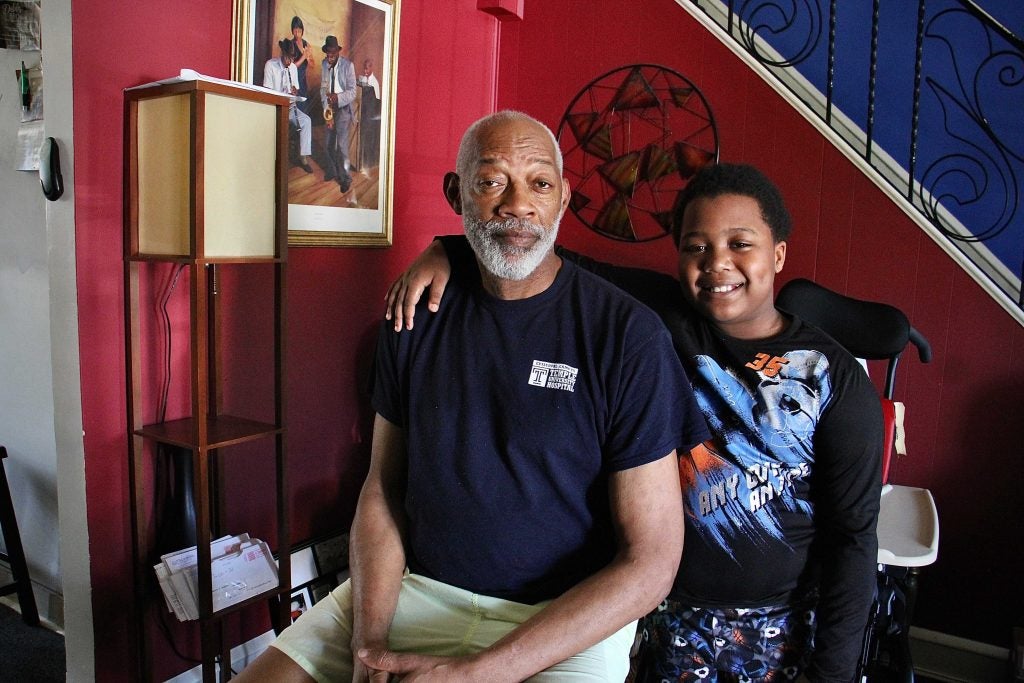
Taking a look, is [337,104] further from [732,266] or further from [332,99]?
[732,266]

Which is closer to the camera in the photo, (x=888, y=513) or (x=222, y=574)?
(x=888, y=513)

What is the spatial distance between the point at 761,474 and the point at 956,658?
1.94 metres

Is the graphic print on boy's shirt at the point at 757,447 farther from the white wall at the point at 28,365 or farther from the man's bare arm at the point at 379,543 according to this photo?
the white wall at the point at 28,365

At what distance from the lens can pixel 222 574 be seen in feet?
7.06

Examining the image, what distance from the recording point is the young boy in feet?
4.74

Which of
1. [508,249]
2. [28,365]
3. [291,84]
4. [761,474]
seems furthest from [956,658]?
[28,365]

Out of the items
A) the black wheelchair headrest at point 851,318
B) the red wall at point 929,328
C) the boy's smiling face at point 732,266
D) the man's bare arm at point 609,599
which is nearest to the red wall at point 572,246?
the red wall at point 929,328

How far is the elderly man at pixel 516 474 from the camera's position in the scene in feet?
4.51

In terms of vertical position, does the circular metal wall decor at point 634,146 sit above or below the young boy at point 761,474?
above

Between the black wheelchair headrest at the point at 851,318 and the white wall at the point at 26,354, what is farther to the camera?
the white wall at the point at 26,354

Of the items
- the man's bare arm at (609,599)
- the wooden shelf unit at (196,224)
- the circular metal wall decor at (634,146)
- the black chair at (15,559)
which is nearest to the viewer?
the man's bare arm at (609,599)

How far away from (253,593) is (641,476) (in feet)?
4.41

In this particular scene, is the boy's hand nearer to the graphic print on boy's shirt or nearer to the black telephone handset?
the graphic print on boy's shirt

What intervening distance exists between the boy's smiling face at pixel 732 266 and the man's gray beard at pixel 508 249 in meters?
0.30
